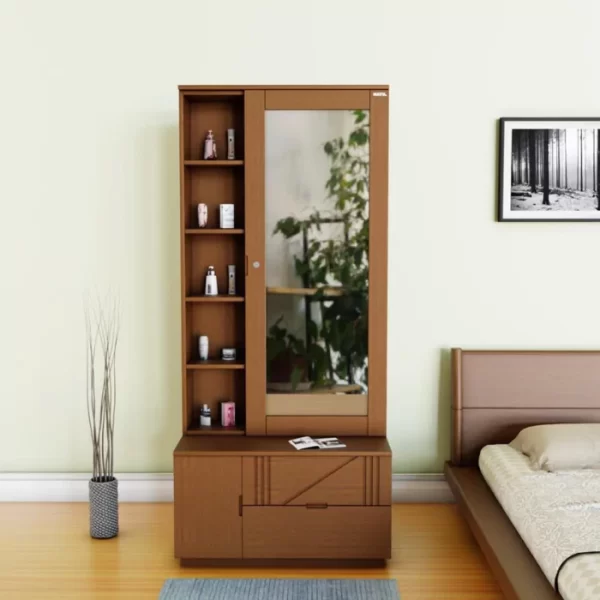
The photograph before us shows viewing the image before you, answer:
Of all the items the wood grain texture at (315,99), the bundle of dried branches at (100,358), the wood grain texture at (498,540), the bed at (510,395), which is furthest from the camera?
the bundle of dried branches at (100,358)

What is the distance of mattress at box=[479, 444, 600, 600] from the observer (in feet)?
7.29

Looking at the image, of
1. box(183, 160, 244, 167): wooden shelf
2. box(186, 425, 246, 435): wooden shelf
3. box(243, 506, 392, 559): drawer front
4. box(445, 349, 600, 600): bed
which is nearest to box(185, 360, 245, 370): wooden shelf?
box(186, 425, 246, 435): wooden shelf

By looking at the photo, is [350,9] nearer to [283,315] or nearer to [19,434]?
[283,315]

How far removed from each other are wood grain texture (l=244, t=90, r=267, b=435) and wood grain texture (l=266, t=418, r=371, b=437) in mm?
134

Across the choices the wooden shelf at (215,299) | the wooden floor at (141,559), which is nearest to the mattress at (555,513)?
the wooden floor at (141,559)

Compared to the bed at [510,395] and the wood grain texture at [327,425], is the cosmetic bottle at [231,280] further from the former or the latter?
the bed at [510,395]

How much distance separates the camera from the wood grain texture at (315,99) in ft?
10.8

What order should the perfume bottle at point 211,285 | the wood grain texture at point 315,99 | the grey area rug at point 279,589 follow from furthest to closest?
the perfume bottle at point 211,285
the wood grain texture at point 315,99
the grey area rug at point 279,589

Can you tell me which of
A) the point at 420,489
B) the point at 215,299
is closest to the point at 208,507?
the point at 215,299

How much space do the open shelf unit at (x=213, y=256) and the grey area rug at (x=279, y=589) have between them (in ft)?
2.21

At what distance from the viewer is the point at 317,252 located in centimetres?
335

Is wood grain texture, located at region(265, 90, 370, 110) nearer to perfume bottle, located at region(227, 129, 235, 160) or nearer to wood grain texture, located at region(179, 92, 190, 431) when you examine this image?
perfume bottle, located at region(227, 129, 235, 160)

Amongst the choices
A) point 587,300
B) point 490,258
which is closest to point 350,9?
point 490,258

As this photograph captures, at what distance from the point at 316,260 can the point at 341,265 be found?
11 cm
